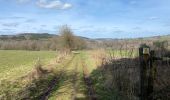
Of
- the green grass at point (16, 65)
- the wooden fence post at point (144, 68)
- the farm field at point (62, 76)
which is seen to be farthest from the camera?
the green grass at point (16, 65)

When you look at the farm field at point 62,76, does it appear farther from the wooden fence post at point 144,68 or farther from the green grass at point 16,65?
the wooden fence post at point 144,68

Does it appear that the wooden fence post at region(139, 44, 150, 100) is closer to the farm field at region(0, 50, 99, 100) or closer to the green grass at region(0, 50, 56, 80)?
the farm field at region(0, 50, 99, 100)

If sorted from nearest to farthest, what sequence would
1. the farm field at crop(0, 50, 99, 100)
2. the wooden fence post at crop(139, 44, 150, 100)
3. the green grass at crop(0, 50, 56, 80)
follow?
the wooden fence post at crop(139, 44, 150, 100)
the farm field at crop(0, 50, 99, 100)
the green grass at crop(0, 50, 56, 80)

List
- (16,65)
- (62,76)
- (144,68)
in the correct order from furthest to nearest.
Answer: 1. (16,65)
2. (62,76)
3. (144,68)

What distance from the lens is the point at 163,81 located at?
368 inches

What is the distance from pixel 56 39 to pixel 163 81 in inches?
3014

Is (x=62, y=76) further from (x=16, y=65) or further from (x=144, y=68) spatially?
(x=16, y=65)

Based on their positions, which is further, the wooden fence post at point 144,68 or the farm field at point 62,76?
the farm field at point 62,76

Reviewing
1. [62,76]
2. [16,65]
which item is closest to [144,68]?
[62,76]

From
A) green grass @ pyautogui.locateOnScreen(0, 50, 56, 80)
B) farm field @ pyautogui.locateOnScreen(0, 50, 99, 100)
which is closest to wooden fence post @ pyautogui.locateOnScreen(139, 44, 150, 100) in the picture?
farm field @ pyautogui.locateOnScreen(0, 50, 99, 100)

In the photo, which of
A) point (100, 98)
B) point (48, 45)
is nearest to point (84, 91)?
point (100, 98)

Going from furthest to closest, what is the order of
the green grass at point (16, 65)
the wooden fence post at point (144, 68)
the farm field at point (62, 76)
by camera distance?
the green grass at point (16, 65) → the farm field at point (62, 76) → the wooden fence post at point (144, 68)

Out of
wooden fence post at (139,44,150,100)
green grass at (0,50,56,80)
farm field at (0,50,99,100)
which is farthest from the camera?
green grass at (0,50,56,80)

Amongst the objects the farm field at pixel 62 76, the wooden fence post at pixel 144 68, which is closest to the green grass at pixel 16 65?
the farm field at pixel 62 76
